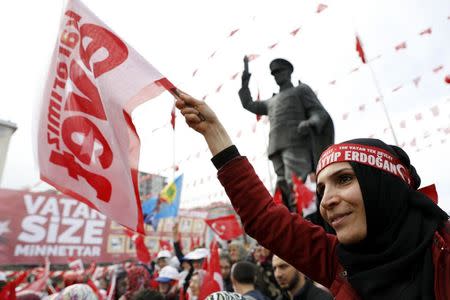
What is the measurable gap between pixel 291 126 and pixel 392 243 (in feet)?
12.1

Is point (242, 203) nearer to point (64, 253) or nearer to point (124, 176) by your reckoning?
point (124, 176)

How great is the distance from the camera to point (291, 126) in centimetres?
480

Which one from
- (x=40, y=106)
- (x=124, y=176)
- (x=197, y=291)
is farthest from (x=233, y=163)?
(x=197, y=291)

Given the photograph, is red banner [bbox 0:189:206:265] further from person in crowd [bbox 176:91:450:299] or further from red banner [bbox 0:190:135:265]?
person in crowd [bbox 176:91:450:299]

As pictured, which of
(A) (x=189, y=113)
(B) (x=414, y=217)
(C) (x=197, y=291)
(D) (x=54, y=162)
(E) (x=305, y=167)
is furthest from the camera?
(E) (x=305, y=167)

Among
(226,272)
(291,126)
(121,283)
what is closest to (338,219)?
(291,126)

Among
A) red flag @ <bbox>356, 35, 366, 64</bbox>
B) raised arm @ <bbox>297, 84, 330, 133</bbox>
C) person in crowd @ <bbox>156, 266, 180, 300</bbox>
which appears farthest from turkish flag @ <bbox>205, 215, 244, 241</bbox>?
red flag @ <bbox>356, 35, 366, 64</bbox>

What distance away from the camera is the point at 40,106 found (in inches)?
79.7

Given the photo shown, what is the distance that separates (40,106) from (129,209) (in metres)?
0.77

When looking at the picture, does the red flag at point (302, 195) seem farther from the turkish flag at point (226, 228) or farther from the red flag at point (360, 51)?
the red flag at point (360, 51)

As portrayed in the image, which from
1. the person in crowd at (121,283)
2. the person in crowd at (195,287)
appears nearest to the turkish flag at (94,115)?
the person in crowd at (195,287)

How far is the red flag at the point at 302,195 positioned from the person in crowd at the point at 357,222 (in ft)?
9.92

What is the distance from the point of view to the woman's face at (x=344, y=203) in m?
1.23

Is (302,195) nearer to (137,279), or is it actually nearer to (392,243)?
(392,243)
